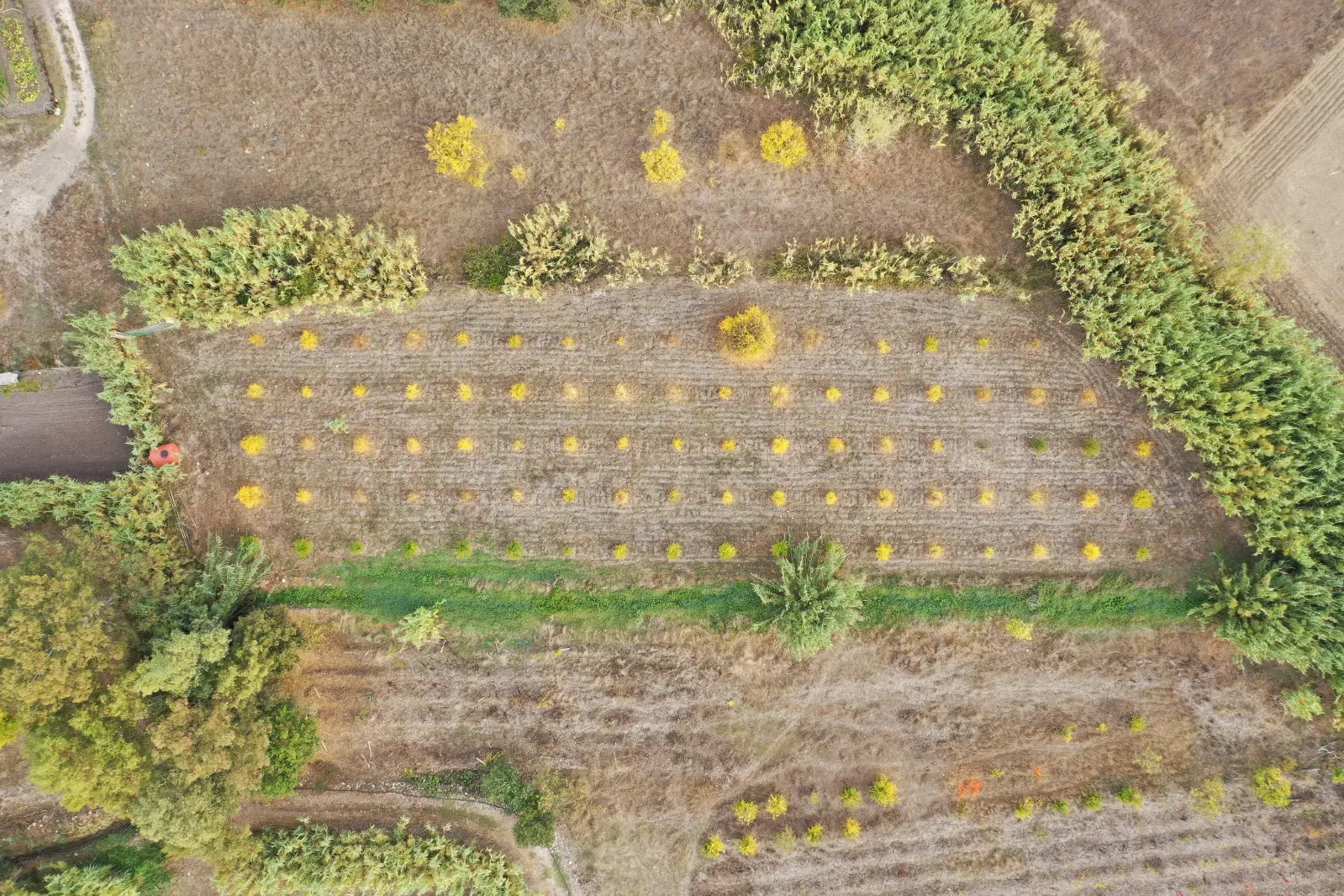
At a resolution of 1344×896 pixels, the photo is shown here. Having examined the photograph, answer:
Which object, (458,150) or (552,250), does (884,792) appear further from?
(458,150)

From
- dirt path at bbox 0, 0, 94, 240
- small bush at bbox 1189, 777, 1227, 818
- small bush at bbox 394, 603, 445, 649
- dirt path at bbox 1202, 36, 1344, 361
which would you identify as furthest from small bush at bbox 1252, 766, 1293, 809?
dirt path at bbox 0, 0, 94, 240

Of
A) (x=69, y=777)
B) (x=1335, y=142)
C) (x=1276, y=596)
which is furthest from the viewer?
(x=1335, y=142)

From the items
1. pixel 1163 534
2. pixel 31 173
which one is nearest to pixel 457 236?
pixel 31 173

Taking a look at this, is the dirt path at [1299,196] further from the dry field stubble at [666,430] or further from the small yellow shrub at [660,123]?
the small yellow shrub at [660,123]

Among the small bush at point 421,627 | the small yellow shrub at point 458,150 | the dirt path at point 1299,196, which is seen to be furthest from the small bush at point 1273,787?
the small yellow shrub at point 458,150

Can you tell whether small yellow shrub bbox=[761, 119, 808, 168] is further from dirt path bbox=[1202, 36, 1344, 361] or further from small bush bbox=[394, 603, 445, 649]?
small bush bbox=[394, 603, 445, 649]

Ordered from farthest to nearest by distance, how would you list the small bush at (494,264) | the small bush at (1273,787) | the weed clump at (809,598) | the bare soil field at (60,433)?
the small bush at (494,264), the bare soil field at (60,433), the small bush at (1273,787), the weed clump at (809,598)

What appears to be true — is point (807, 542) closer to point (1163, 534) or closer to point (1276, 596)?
point (1163, 534)
